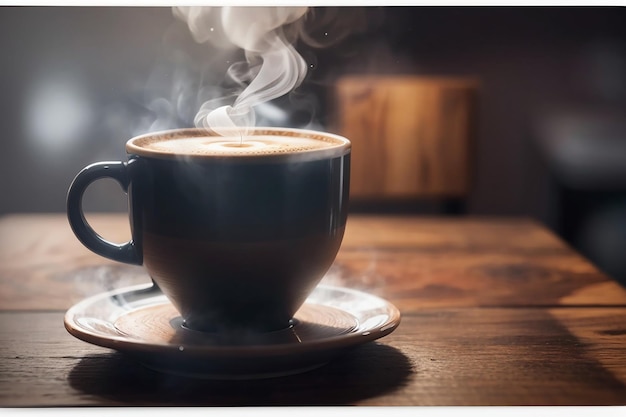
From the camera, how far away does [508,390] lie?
1.56 feet

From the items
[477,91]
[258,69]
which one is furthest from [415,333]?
[477,91]

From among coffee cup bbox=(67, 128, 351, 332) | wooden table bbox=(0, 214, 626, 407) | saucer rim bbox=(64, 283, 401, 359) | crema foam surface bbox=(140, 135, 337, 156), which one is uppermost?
crema foam surface bbox=(140, 135, 337, 156)

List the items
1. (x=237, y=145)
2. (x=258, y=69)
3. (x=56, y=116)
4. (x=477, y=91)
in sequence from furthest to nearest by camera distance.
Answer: (x=477, y=91) < (x=56, y=116) < (x=258, y=69) < (x=237, y=145)

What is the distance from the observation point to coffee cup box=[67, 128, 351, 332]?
496 mm

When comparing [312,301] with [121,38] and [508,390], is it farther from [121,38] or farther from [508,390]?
[121,38]

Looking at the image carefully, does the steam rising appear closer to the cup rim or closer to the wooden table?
the cup rim

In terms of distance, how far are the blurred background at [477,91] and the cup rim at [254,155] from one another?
3.40 ft

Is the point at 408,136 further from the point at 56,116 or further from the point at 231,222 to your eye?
the point at 231,222

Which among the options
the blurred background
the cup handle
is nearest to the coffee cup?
the cup handle

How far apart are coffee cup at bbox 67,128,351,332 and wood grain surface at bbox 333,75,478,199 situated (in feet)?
3.14

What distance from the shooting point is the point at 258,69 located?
0.72 metres

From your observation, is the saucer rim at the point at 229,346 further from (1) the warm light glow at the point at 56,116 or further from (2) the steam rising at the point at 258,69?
(1) the warm light glow at the point at 56,116

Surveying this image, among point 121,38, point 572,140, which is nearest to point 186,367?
point 121,38

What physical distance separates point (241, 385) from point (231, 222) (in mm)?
98
